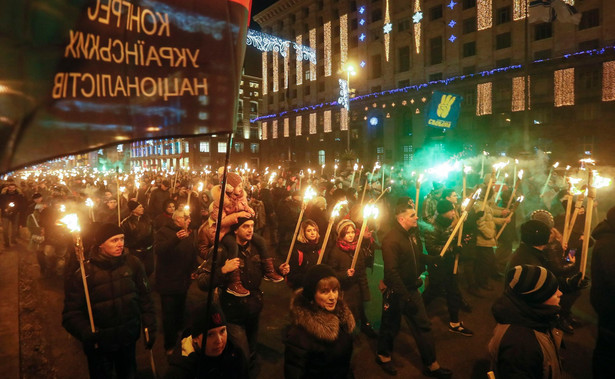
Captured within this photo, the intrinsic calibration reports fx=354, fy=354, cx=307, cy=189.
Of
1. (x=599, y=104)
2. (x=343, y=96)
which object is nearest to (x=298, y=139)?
(x=343, y=96)

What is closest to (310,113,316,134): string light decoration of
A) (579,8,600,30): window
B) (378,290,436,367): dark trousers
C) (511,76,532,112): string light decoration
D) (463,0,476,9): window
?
(463,0,476,9): window

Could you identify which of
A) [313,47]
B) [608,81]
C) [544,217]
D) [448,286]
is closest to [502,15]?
[608,81]

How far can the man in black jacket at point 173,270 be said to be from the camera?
185 inches

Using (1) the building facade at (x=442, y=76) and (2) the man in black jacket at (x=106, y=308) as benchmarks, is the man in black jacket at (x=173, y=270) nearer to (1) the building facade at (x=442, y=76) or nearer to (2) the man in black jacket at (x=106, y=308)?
(2) the man in black jacket at (x=106, y=308)

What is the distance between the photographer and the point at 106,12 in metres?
1.72

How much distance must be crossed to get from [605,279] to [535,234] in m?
0.70

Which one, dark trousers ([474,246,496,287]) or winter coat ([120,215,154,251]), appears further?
dark trousers ([474,246,496,287])

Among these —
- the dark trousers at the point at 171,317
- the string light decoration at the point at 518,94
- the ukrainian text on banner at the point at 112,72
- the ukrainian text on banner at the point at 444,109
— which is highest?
the string light decoration at the point at 518,94

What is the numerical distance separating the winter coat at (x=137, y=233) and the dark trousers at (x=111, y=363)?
8.74 feet

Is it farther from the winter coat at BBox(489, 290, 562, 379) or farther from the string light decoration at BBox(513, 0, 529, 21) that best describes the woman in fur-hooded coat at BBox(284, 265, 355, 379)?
the string light decoration at BBox(513, 0, 529, 21)

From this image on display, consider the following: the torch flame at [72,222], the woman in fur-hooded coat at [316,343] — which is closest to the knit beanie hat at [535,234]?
the woman in fur-hooded coat at [316,343]

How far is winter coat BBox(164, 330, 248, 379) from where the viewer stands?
239 centimetres

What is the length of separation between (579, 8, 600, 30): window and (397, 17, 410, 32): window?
55.9 feet

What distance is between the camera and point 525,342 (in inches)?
94.9
